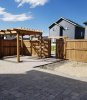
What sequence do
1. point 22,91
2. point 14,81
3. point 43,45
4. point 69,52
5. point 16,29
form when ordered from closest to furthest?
1. point 22,91
2. point 14,81
3. point 16,29
4. point 69,52
5. point 43,45

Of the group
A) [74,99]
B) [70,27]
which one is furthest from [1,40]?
[70,27]

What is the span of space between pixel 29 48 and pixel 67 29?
22.4 meters

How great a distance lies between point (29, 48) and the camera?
22156 millimetres

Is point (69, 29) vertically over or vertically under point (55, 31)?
over

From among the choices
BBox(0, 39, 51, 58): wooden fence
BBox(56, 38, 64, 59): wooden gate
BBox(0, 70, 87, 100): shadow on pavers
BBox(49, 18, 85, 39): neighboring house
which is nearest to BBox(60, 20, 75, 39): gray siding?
BBox(49, 18, 85, 39): neighboring house

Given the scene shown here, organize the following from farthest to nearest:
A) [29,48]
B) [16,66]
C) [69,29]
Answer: [69,29], [29,48], [16,66]

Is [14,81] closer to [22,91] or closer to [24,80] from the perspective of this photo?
[24,80]

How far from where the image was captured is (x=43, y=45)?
20406 millimetres

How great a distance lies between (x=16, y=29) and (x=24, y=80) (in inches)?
315

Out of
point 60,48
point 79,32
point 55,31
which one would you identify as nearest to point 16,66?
point 60,48

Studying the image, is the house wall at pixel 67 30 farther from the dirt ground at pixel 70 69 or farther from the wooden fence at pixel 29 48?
the dirt ground at pixel 70 69

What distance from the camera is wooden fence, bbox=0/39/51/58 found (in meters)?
20.2

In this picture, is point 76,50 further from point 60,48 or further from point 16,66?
point 16,66

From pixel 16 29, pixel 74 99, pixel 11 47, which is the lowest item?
pixel 74 99
